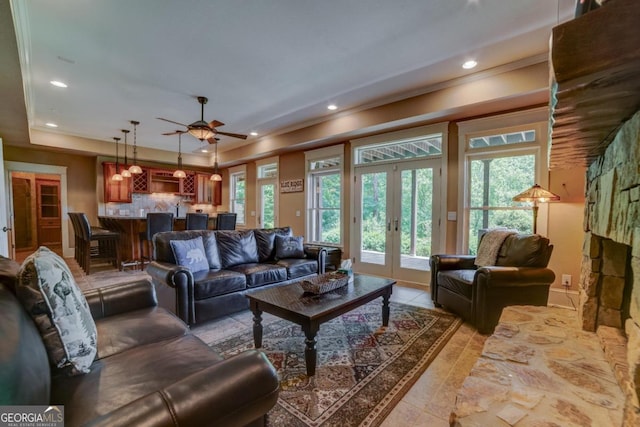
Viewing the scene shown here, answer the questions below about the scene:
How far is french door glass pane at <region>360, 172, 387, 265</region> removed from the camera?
4.75 metres

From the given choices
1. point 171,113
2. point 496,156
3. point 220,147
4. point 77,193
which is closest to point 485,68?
point 496,156

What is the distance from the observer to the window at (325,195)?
17.7 ft

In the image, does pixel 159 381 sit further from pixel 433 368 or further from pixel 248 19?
pixel 248 19

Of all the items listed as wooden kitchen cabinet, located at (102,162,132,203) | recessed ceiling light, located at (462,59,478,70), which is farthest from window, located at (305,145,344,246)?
wooden kitchen cabinet, located at (102,162,132,203)

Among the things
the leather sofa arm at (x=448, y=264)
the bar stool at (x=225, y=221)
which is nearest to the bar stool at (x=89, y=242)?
the bar stool at (x=225, y=221)

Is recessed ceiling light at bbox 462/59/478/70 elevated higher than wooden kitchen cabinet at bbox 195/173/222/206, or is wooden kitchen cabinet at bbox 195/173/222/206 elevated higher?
recessed ceiling light at bbox 462/59/478/70

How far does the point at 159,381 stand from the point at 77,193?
7.49 meters

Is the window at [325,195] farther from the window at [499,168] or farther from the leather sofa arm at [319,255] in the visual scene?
the window at [499,168]

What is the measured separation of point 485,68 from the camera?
10.4ft

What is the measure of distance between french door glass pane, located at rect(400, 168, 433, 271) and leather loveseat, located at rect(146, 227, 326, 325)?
1404mm

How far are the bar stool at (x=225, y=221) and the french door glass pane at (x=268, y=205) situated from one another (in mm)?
1036

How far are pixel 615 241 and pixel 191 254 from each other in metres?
3.41

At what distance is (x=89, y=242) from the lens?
15.7 ft

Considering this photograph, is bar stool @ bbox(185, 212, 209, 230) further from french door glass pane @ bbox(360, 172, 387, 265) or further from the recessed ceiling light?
the recessed ceiling light
